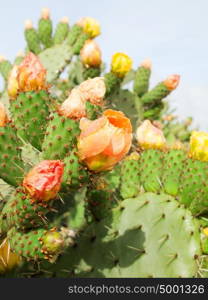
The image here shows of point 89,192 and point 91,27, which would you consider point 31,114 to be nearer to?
point 89,192


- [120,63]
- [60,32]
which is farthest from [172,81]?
[60,32]

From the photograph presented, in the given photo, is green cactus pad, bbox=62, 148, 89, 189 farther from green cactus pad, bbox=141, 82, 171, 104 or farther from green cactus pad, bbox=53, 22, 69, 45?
green cactus pad, bbox=53, 22, 69, 45

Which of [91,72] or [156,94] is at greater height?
[91,72]

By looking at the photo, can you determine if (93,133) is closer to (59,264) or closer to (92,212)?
(92,212)

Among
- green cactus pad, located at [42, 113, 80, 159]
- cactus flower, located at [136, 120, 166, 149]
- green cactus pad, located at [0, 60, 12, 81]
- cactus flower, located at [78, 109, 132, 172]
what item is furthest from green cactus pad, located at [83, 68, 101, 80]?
cactus flower, located at [78, 109, 132, 172]

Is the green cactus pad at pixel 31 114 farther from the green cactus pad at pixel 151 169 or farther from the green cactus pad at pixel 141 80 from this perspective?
the green cactus pad at pixel 141 80

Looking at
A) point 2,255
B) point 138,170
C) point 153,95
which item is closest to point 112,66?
point 153,95
